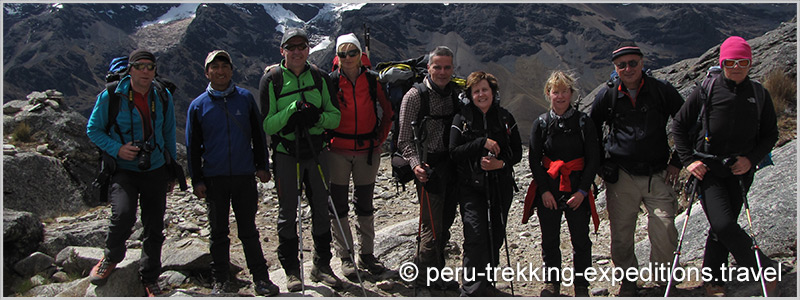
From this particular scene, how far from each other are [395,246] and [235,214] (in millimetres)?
2982

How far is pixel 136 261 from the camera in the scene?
19.0ft

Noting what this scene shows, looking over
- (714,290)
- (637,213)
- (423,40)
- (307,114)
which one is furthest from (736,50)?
(423,40)

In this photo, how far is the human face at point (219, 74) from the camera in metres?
5.35

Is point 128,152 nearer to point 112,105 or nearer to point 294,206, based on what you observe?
point 112,105

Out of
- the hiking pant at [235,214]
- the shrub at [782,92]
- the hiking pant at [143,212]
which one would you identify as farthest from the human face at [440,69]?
the shrub at [782,92]

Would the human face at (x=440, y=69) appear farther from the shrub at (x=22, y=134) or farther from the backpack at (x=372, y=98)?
the shrub at (x=22, y=134)

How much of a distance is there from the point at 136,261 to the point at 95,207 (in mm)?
7121

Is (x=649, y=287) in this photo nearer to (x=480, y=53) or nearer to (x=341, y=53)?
(x=341, y=53)

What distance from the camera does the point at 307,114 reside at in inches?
206

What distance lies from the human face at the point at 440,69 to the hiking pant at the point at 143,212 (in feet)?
9.72

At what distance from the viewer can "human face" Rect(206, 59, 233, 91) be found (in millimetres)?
5348

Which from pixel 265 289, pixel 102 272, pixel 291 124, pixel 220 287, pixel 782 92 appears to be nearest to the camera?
pixel 291 124

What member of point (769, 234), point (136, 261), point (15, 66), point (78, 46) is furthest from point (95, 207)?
point (78, 46)

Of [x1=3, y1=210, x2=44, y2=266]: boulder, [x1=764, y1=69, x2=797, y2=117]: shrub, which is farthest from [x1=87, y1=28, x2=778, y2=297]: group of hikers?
[x1=764, y1=69, x2=797, y2=117]: shrub
